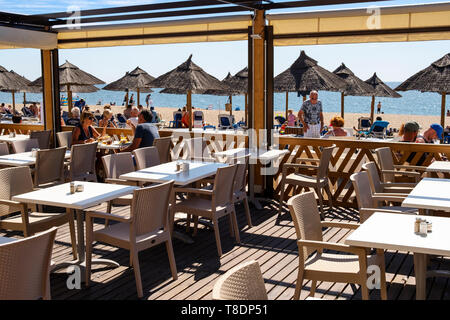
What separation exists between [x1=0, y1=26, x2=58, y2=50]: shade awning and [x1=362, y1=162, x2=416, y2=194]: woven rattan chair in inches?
226

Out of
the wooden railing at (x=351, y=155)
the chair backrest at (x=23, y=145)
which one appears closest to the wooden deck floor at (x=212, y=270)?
the wooden railing at (x=351, y=155)

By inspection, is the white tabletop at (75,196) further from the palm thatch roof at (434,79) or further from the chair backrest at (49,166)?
the palm thatch roof at (434,79)

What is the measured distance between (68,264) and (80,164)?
2408mm

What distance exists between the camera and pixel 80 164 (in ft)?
21.5

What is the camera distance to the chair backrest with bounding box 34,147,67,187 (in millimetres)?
5926

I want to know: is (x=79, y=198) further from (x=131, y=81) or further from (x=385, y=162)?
(x=131, y=81)

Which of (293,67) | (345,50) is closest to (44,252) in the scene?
(293,67)

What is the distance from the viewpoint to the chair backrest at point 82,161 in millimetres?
6426

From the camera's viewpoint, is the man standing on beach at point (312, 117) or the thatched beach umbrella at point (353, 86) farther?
the thatched beach umbrella at point (353, 86)

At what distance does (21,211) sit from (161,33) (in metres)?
4.68

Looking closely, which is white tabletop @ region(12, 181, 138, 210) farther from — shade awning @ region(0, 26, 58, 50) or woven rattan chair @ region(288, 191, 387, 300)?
shade awning @ region(0, 26, 58, 50)

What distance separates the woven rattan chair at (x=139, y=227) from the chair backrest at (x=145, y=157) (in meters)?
1.81

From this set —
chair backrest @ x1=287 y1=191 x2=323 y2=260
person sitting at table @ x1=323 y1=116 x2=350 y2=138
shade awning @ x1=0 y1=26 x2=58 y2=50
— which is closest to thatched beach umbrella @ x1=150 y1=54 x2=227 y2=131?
shade awning @ x1=0 y1=26 x2=58 y2=50

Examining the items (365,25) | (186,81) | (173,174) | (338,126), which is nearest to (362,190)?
(173,174)
